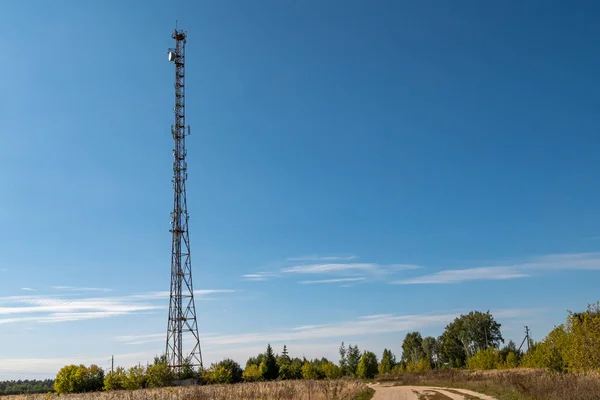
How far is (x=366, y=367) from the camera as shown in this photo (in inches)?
3600

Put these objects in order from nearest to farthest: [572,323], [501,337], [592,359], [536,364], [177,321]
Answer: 1. [592,359]
2. [572,323]
3. [177,321]
4. [536,364]
5. [501,337]

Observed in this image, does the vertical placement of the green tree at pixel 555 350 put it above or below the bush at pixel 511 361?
above

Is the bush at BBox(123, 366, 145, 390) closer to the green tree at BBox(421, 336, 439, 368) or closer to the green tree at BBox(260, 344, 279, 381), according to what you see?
the green tree at BBox(260, 344, 279, 381)

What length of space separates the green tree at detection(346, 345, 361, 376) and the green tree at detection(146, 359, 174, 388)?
50226 millimetres

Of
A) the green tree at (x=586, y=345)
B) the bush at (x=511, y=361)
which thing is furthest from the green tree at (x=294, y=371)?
the green tree at (x=586, y=345)

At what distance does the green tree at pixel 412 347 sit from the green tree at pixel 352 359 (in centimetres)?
6178

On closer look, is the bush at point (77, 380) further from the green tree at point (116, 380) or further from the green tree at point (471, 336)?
the green tree at point (471, 336)

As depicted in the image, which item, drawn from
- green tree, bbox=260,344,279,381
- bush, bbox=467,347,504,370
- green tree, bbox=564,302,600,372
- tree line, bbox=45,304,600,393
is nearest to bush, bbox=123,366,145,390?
tree line, bbox=45,304,600,393

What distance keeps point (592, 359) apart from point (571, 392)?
11520 mm

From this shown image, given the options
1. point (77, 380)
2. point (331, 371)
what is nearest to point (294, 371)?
point (331, 371)

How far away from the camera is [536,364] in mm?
72875

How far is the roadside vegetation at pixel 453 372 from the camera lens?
3103cm

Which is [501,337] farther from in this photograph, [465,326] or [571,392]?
[571,392]

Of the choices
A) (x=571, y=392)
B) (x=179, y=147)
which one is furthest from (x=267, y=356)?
(x=571, y=392)
